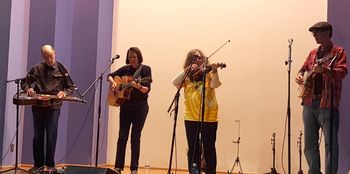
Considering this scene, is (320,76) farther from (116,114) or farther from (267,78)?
(116,114)

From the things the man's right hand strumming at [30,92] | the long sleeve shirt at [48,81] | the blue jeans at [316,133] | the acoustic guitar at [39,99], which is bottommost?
the blue jeans at [316,133]

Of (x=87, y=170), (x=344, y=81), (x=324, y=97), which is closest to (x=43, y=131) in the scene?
(x=87, y=170)

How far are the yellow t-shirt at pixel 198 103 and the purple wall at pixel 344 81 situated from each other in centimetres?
149

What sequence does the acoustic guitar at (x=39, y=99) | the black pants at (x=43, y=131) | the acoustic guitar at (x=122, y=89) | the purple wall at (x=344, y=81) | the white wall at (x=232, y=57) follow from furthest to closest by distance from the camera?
the white wall at (x=232, y=57) → the black pants at (x=43, y=131) → the acoustic guitar at (x=39, y=99) → the acoustic guitar at (x=122, y=89) → the purple wall at (x=344, y=81)

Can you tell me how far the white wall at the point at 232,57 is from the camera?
22.1 feet

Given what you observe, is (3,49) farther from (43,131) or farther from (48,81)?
(43,131)

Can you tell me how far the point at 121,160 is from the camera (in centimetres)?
536

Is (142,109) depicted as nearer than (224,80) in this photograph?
Yes

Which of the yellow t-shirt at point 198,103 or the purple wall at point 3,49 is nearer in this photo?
the yellow t-shirt at point 198,103

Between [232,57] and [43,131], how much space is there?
301cm

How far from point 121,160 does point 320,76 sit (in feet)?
7.92

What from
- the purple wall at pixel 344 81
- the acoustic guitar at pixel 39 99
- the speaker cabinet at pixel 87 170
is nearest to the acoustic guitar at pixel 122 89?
the acoustic guitar at pixel 39 99

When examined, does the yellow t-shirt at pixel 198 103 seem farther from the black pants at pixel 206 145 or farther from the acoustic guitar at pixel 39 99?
the acoustic guitar at pixel 39 99

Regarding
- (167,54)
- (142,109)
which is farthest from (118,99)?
(167,54)
